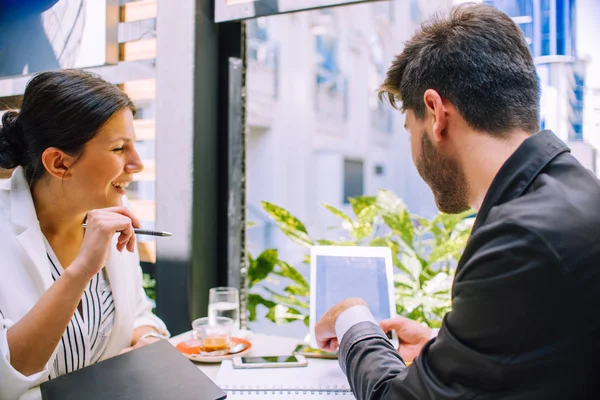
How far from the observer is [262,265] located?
2.35 meters

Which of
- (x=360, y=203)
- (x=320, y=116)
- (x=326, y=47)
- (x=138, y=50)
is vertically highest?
(x=326, y=47)

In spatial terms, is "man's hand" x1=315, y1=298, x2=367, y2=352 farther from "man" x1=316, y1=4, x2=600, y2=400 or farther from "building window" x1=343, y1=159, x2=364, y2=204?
"building window" x1=343, y1=159, x2=364, y2=204

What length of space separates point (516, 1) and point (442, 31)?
4.66 ft

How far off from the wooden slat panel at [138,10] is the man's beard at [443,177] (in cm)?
156

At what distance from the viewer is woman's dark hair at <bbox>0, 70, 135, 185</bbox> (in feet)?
4.22

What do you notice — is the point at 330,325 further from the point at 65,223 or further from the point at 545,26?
the point at 545,26

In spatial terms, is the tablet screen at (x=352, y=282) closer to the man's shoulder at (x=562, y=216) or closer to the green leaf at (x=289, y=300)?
the man's shoulder at (x=562, y=216)

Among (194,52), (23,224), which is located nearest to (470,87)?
(23,224)

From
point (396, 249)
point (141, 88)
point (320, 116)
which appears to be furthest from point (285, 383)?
point (320, 116)

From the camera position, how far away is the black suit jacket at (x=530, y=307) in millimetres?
680

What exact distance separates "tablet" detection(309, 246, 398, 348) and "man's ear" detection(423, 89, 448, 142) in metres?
0.54

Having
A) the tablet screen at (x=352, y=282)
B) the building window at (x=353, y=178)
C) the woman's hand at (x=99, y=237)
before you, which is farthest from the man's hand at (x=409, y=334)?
the building window at (x=353, y=178)

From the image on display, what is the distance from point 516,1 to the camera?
212 centimetres

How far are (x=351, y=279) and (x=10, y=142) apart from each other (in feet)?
3.60
